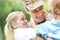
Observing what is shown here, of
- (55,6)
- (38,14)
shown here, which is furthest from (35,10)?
(55,6)

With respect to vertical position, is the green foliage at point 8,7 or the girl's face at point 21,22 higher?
the green foliage at point 8,7

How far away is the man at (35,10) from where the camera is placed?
1.00m

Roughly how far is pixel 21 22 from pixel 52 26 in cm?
21

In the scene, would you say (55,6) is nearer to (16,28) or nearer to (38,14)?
(38,14)

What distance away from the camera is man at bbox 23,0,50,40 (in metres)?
1.00

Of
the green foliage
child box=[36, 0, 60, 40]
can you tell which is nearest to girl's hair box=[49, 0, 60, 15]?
child box=[36, 0, 60, 40]

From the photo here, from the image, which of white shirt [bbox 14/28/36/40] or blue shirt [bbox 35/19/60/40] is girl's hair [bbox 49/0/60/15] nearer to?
blue shirt [bbox 35/19/60/40]

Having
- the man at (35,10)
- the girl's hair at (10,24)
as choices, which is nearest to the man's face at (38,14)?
the man at (35,10)

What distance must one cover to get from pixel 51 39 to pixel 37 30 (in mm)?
109

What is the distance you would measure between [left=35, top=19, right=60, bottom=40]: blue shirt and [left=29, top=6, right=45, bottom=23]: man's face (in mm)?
37

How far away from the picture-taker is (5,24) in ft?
3.25

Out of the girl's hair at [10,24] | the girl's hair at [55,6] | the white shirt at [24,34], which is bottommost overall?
the white shirt at [24,34]

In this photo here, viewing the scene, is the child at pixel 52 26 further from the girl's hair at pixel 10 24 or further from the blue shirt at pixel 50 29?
the girl's hair at pixel 10 24

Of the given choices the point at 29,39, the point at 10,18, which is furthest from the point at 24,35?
the point at 10,18
